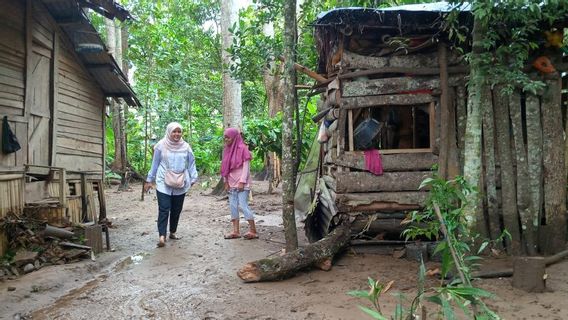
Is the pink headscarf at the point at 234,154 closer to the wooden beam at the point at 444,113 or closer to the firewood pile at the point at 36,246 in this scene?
the firewood pile at the point at 36,246

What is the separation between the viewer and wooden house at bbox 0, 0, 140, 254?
21.6ft

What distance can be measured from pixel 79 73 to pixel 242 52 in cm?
366

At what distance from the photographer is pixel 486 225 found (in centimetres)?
562

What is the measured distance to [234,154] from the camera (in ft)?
24.1

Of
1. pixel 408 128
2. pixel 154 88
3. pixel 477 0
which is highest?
pixel 154 88

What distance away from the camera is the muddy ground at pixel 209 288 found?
13.1 feet

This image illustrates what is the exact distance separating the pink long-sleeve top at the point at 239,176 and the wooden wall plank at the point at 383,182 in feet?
5.99

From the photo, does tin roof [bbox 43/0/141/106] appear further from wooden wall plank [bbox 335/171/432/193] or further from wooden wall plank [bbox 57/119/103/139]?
wooden wall plank [bbox 335/171/432/193]

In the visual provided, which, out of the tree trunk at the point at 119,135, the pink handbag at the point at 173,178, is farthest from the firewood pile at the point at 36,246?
the tree trunk at the point at 119,135

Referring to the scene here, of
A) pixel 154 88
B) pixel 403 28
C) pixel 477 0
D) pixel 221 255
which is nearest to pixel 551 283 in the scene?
pixel 477 0

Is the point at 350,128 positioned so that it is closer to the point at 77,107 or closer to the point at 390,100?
the point at 390,100

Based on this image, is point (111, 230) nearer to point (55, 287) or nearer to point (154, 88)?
point (55, 287)

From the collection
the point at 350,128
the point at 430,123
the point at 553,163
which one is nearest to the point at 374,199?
the point at 350,128

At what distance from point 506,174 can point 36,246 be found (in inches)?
235
